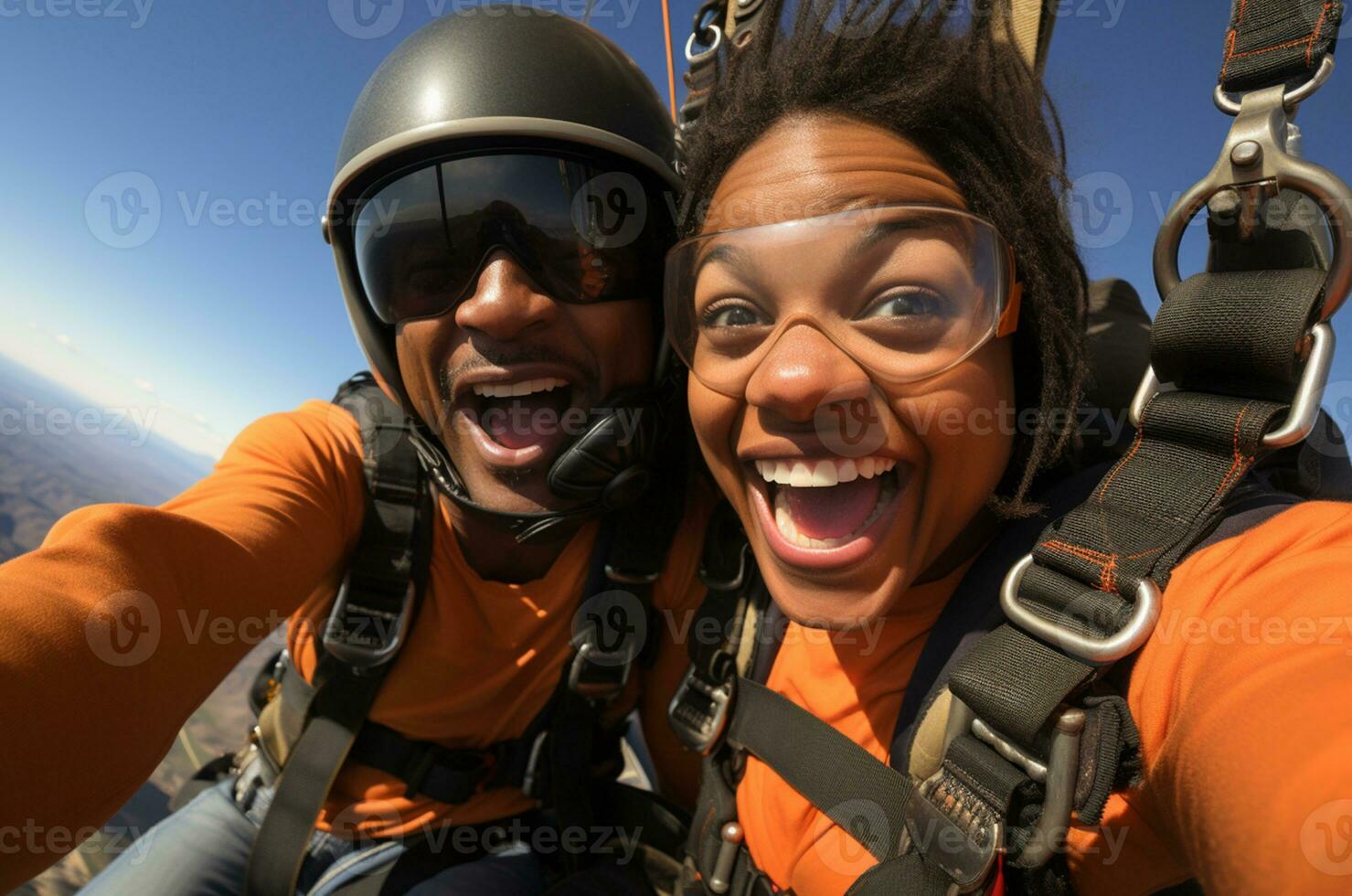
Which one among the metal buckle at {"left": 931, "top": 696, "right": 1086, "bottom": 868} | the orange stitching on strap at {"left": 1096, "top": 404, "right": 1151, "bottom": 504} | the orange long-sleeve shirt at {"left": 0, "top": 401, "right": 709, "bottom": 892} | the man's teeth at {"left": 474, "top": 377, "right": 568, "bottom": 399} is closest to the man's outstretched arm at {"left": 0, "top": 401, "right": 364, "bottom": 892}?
the orange long-sleeve shirt at {"left": 0, "top": 401, "right": 709, "bottom": 892}

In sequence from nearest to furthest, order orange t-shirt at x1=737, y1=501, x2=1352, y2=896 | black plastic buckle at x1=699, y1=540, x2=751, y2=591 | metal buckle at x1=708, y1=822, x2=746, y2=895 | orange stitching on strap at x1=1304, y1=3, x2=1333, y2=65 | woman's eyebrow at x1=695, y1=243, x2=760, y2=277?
orange t-shirt at x1=737, y1=501, x2=1352, y2=896
orange stitching on strap at x1=1304, y1=3, x2=1333, y2=65
woman's eyebrow at x1=695, y1=243, x2=760, y2=277
metal buckle at x1=708, y1=822, x2=746, y2=895
black plastic buckle at x1=699, y1=540, x2=751, y2=591

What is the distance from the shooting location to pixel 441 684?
1.63 m

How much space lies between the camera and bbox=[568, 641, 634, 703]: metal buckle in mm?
1586

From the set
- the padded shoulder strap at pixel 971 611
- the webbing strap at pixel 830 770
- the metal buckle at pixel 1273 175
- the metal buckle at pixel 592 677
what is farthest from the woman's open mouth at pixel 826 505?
the metal buckle at pixel 592 677

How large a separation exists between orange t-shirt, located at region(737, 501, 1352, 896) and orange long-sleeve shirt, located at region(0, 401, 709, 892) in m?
0.97

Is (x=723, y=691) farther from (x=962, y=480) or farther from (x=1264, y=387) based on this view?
(x=1264, y=387)

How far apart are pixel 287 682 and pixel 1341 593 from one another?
2203mm

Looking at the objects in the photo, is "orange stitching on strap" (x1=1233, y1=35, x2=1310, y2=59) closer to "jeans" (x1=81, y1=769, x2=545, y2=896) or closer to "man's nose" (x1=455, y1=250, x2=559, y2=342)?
"man's nose" (x1=455, y1=250, x2=559, y2=342)

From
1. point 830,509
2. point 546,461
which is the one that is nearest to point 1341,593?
point 830,509

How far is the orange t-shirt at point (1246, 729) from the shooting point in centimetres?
57

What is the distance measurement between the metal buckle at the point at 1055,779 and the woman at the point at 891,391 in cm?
2

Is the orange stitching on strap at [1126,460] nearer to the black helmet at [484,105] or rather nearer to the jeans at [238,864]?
the black helmet at [484,105]

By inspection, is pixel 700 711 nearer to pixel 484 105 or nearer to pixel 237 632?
pixel 237 632

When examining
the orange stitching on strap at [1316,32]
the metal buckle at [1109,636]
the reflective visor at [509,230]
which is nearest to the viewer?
the metal buckle at [1109,636]
